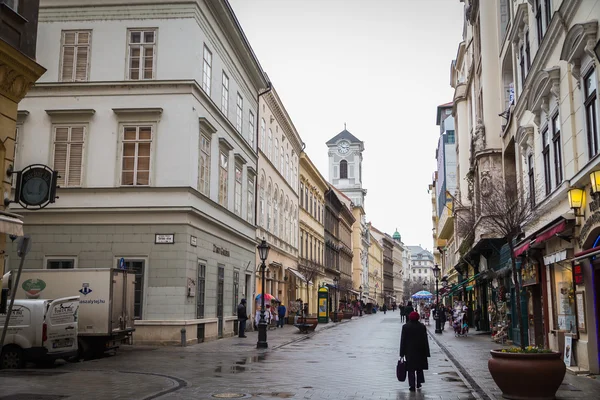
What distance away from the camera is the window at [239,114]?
109 feet

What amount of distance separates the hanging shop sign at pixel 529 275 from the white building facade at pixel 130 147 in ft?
39.1

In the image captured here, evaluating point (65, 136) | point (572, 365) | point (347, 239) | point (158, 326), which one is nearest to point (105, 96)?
point (65, 136)

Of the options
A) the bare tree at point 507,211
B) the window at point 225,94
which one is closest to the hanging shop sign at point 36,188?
the bare tree at point 507,211

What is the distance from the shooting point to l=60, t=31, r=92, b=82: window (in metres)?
25.7

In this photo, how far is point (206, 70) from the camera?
27203 millimetres

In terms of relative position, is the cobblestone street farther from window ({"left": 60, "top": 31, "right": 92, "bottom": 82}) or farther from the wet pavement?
window ({"left": 60, "top": 31, "right": 92, "bottom": 82})

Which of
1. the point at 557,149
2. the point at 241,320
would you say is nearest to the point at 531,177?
the point at 557,149

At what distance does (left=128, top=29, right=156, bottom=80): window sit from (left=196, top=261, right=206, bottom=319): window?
305 inches

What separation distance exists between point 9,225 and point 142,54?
1533 centimetres

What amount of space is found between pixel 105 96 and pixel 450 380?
56.2 feet

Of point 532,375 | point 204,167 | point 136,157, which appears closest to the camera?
point 532,375

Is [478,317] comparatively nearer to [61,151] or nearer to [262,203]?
[262,203]

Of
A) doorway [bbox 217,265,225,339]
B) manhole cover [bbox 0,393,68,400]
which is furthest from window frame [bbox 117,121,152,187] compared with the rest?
manhole cover [bbox 0,393,68,400]

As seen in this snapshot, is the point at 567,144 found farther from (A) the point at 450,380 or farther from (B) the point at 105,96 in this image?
(B) the point at 105,96
